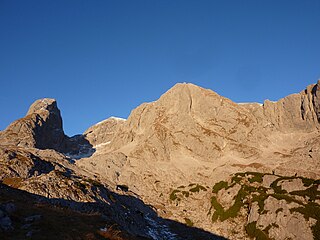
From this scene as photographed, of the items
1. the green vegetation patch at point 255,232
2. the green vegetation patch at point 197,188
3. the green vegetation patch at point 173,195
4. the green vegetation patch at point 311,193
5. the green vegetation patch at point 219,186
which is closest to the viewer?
the green vegetation patch at point 255,232

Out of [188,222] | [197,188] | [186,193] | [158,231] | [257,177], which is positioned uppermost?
[257,177]

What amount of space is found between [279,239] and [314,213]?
15786mm

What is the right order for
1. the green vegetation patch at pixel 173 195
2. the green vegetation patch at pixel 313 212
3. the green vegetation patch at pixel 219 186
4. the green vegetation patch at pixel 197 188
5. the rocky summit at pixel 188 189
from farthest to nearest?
the green vegetation patch at pixel 197 188
the green vegetation patch at pixel 219 186
the green vegetation patch at pixel 173 195
the green vegetation patch at pixel 313 212
the rocky summit at pixel 188 189

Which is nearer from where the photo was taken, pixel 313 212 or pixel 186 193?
pixel 313 212

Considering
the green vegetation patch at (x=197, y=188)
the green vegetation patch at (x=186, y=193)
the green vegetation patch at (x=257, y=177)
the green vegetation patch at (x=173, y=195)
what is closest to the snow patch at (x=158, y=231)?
the green vegetation patch at (x=173, y=195)

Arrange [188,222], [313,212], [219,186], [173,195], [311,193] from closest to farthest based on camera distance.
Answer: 1. [313,212]
2. [188,222]
3. [311,193]
4. [173,195]
5. [219,186]

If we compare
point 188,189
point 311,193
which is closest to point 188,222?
point 188,189

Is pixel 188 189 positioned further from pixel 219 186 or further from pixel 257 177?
pixel 257 177

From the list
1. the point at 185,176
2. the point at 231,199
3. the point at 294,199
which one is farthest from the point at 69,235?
the point at 185,176

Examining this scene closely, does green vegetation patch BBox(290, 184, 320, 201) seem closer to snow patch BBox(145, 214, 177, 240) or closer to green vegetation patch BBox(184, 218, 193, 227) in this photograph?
green vegetation patch BBox(184, 218, 193, 227)

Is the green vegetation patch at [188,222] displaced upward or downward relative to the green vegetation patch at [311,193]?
downward

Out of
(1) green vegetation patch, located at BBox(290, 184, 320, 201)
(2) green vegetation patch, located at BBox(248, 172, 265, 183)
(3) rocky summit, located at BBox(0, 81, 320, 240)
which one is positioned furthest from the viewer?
(2) green vegetation patch, located at BBox(248, 172, 265, 183)

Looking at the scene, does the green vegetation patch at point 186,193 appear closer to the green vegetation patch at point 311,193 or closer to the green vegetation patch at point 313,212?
the green vegetation patch at point 311,193

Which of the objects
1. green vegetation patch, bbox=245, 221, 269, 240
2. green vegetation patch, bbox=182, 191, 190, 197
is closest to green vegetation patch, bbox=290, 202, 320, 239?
green vegetation patch, bbox=245, 221, 269, 240
